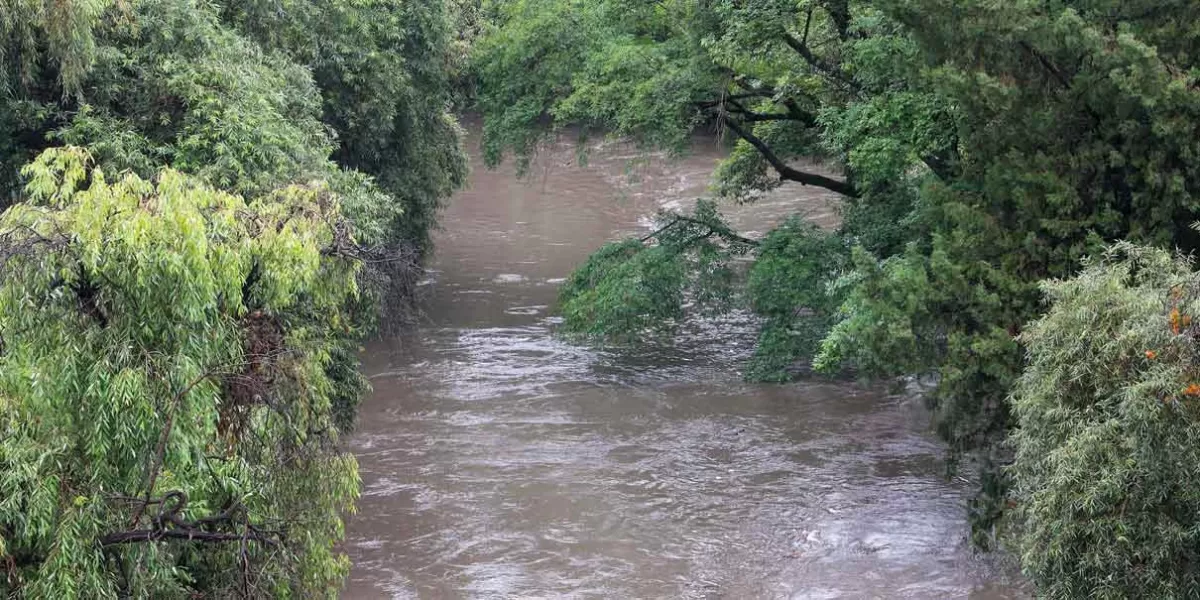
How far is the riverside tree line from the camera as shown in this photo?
8258mm

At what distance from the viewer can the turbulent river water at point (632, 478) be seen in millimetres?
15164

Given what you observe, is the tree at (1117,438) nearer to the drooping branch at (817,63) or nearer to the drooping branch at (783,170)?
the drooping branch at (817,63)

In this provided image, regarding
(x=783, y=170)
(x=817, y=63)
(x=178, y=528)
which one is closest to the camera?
(x=178, y=528)

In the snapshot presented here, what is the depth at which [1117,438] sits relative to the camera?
1041 cm

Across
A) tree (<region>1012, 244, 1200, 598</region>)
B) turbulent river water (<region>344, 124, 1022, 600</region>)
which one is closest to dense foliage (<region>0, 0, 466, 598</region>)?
turbulent river water (<region>344, 124, 1022, 600</region>)

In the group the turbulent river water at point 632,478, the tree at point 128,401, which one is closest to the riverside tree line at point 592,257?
the tree at point 128,401

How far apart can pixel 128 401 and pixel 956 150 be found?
455 inches

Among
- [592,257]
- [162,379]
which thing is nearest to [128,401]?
[162,379]

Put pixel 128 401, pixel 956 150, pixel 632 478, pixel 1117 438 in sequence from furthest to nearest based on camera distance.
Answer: pixel 632 478 → pixel 956 150 → pixel 1117 438 → pixel 128 401

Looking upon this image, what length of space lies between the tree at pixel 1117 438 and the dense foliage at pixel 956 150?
1307 millimetres

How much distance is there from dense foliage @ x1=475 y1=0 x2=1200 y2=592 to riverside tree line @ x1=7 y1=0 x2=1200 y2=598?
5cm

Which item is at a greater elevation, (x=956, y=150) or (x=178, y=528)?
(x=956, y=150)

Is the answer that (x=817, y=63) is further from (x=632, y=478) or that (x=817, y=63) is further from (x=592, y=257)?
(x=632, y=478)

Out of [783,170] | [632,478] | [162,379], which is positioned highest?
[162,379]
